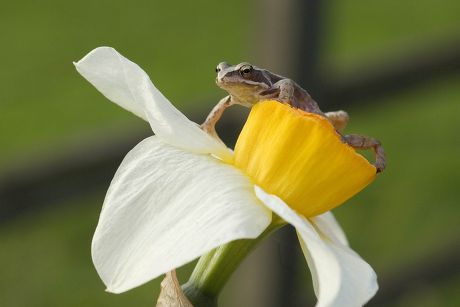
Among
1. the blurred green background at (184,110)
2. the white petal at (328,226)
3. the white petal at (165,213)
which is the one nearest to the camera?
the white petal at (165,213)

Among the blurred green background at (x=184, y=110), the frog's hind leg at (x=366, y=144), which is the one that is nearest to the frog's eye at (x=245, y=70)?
the frog's hind leg at (x=366, y=144)

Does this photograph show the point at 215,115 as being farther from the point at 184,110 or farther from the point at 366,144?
the point at 184,110

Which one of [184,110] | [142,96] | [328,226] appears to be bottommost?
[184,110]

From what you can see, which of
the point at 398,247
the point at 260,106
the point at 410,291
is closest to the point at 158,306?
the point at 260,106

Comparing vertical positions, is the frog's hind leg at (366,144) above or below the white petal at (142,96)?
below

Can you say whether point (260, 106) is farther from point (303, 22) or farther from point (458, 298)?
point (458, 298)

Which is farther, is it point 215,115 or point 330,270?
point 215,115

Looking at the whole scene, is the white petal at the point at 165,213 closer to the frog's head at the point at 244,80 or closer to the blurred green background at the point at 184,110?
the frog's head at the point at 244,80

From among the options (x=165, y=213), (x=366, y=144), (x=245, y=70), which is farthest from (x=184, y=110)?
(x=165, y=213)
